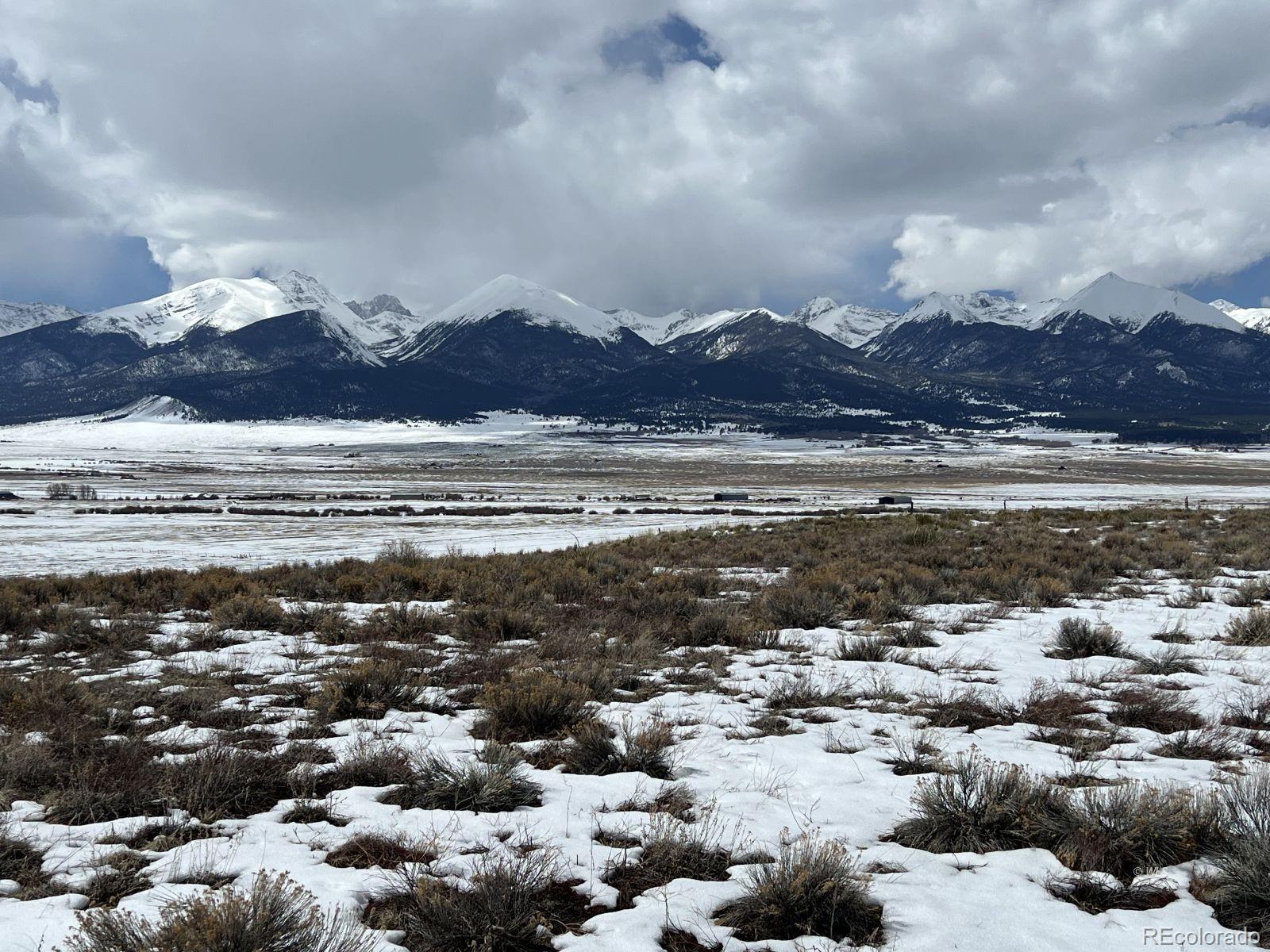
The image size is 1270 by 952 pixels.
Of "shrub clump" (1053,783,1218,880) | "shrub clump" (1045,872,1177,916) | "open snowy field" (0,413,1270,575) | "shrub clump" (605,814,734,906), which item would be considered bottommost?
"open snowy field" (0,413,1270,575)

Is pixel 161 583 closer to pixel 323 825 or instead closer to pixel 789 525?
pixel 323 825

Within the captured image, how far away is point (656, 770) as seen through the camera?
5273mm

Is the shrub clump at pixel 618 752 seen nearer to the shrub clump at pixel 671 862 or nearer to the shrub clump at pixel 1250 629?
the shrub clump at pixel 671 862

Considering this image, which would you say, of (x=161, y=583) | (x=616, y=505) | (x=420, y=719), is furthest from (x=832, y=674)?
(x=616, y=505)

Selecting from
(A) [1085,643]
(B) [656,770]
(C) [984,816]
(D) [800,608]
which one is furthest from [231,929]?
(A) [1085,643]

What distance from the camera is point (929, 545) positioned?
1822 cm

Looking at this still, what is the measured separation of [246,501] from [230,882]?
175 ft

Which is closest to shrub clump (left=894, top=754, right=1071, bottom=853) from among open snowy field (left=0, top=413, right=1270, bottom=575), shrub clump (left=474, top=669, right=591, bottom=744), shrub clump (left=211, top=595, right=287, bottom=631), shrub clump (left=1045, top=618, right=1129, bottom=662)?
shrub clump (left=474, top=669, right=591, bottom=744)

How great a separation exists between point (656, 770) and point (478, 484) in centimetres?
7727

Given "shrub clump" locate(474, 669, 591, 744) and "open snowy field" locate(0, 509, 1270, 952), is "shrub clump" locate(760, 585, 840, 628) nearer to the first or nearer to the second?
"open snowy field" locate(0, 509, 1270, 952)

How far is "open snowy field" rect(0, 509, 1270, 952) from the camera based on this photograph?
3.43 m

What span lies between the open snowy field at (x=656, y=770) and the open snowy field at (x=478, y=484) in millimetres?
14601

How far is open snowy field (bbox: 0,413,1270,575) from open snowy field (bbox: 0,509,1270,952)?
47.9ft

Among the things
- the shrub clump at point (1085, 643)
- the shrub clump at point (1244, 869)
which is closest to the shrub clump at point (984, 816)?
the shrub clump at point (1244, 869)
